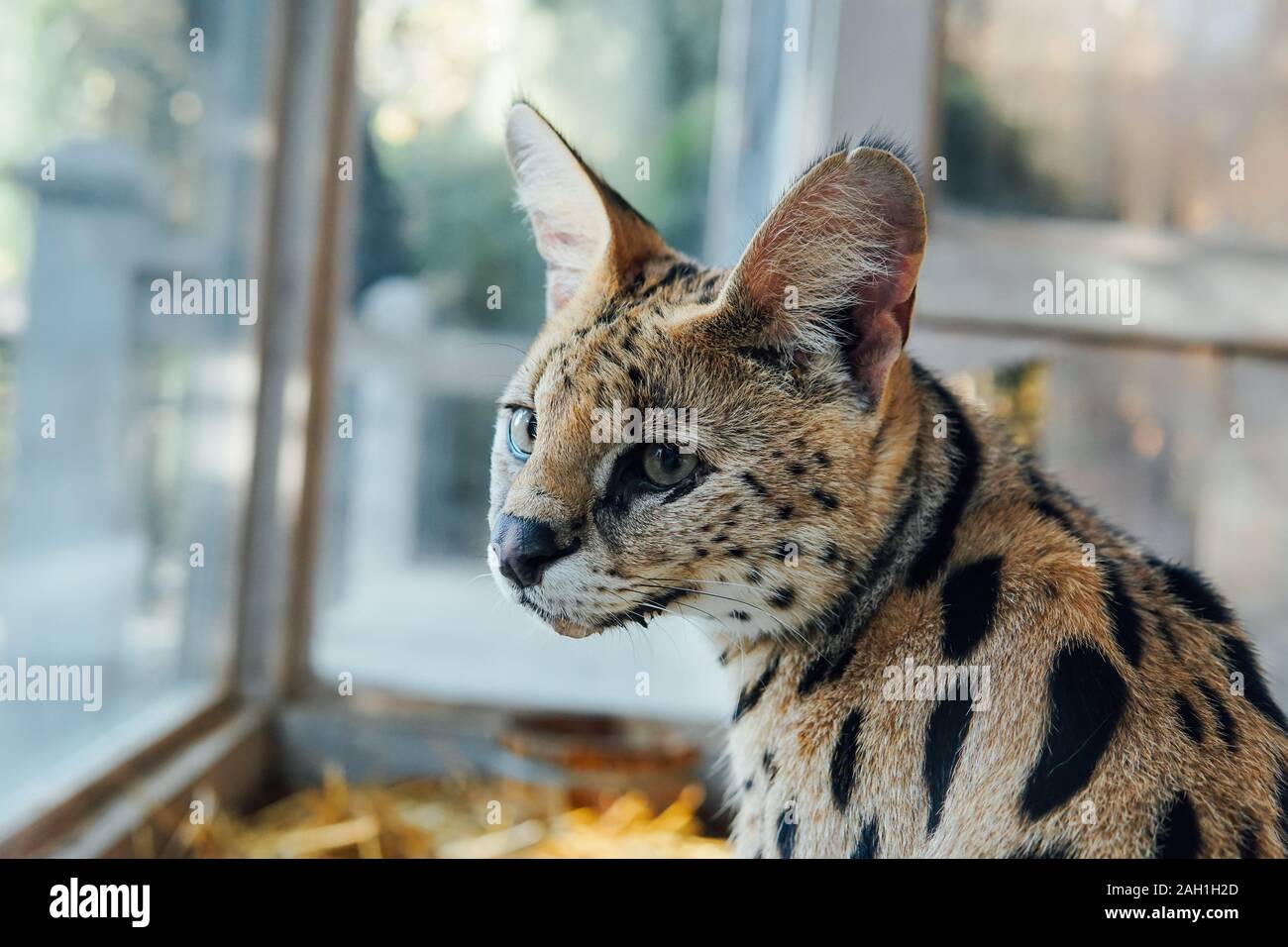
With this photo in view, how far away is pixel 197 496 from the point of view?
6.21 ft

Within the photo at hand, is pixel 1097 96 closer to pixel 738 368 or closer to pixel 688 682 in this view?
pixel 738 368

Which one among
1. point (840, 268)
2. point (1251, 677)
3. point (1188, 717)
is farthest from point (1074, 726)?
point (840, 268)

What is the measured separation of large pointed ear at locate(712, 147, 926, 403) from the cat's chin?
287 millimetres

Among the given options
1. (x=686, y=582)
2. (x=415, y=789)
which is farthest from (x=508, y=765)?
(x=686, y=582)

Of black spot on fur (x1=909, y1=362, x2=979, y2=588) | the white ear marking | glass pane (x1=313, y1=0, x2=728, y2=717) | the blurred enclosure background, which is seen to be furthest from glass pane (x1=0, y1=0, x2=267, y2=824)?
black spot on fur (x1=909, y1=362, x2=979, y2=588)

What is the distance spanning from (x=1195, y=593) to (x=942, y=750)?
0.29 meters

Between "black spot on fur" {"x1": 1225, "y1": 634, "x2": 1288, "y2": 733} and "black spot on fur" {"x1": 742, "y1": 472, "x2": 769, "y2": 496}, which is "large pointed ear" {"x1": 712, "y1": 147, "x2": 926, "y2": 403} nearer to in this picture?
"black spot on fur" {"x1": 742, "y1": 472, "x2": 769, "y2": 496}

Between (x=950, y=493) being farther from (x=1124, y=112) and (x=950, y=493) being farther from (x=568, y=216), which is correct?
(x=1124, y=112)

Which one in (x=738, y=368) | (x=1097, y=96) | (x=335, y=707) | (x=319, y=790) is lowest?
(x=319, y=790)

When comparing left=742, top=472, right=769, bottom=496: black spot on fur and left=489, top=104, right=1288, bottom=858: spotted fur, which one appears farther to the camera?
left=742, top=472, right=769, bottom=496: black spot on fur

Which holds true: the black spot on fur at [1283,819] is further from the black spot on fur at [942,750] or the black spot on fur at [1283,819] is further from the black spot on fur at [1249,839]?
the black spot on fur at [942,750]

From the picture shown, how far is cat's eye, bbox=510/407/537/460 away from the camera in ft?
3.18

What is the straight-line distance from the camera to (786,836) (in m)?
0.85
